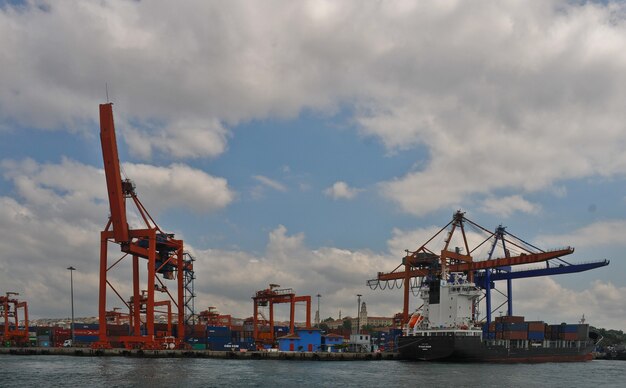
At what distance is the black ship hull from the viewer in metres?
A: 62.2

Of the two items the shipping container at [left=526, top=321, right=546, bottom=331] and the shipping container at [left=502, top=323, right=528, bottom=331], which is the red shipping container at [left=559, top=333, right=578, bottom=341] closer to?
the shipping container at [left=526, top=321, right=546, bottom=331]

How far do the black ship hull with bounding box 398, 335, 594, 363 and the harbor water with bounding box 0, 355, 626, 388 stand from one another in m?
3.78

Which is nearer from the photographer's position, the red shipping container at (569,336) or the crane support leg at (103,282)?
the crane support leg at (103,282)

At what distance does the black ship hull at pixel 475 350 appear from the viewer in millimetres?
62250

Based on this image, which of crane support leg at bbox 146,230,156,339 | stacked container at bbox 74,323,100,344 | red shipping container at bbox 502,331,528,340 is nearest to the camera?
crane support leg at bbox 146,230,156,339

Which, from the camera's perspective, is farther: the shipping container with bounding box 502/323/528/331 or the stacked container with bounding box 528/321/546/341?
the shipping container with bounding box 502/323/528/331

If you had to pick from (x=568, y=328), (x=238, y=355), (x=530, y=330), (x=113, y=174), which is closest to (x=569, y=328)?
(x=568, y=328)

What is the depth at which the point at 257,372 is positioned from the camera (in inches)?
1939

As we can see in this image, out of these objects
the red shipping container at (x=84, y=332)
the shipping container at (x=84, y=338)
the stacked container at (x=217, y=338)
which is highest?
the stacked container at (x=217, y=338)

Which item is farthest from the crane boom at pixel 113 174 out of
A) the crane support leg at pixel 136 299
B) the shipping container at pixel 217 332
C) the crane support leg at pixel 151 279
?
the shipping container at pixel 217 332

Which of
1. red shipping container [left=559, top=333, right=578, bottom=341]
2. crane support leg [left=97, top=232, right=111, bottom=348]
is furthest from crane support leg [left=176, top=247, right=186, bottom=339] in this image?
red shipping container [left=559, top=333, right=578, bottom=341]

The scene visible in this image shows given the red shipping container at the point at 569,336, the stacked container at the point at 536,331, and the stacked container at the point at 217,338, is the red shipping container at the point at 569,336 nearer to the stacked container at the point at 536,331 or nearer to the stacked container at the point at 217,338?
the stacked container at the point at 536,331

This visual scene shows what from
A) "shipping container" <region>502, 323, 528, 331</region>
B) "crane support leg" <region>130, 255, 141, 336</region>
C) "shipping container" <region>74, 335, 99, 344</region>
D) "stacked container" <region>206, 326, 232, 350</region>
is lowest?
"shipping container" <region>74, 335, 99, 344</region>

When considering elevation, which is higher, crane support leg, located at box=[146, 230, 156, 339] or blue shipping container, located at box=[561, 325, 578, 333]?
crane support leg, located at box=[146, 230, 156, 339]
